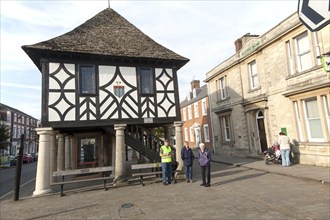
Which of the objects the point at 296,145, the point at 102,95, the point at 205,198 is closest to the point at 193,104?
the point at 296,145

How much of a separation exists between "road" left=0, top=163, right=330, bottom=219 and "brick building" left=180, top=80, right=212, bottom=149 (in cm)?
1593

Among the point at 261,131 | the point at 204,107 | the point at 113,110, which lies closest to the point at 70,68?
the point at 113,110

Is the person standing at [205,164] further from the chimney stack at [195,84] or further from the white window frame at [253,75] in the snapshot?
the chimney stack at [195,84]

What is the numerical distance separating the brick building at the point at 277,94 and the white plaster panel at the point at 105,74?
8922mm

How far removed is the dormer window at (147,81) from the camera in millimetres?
11117

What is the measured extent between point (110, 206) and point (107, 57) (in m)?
6.47

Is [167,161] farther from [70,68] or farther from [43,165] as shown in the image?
[70,68]

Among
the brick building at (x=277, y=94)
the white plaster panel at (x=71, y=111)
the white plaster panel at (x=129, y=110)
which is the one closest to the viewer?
the white plaster panel at (x=71, y=111)

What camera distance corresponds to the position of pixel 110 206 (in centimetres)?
661

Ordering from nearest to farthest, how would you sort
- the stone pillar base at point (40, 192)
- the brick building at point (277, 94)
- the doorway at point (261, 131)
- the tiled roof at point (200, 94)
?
1. the stone pillar base at point (40, 192)
2. the brick building at point (277, 94)
3. the doorway at point (261, 131)
4. the tiled roof at point (200, 94)

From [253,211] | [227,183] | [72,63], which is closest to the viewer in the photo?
[253,211]

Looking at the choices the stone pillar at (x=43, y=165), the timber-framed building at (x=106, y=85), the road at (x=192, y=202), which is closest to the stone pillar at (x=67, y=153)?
the timber-framed building at (x=106, y=85)

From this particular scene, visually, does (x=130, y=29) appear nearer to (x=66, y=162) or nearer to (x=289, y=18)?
(x=289, y=18)

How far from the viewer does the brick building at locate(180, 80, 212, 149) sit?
25.6 meters
